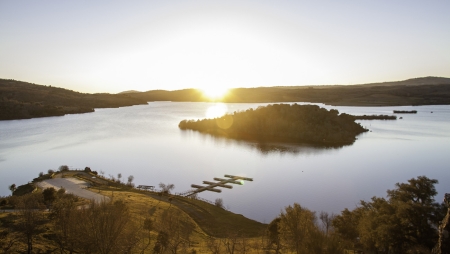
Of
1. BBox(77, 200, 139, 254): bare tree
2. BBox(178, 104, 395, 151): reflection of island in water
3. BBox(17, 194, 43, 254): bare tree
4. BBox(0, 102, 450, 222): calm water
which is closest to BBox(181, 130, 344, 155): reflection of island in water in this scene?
BBox(0, 102, 450, 222): calm water

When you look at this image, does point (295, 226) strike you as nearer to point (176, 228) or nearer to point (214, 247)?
point (214, 247)

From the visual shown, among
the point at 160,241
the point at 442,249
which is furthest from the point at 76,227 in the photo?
the point at 442,249

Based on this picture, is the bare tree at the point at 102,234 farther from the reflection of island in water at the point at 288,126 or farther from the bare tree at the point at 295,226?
the reflection of island in water at the point at 288,126

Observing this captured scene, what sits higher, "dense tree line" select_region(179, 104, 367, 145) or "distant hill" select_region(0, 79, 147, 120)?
"distant hill" select_region(0, 79, 147, 120)

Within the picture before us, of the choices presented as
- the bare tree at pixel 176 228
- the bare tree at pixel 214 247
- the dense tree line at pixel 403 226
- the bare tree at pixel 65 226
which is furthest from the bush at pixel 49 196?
the dense tree line at pixel 403 226

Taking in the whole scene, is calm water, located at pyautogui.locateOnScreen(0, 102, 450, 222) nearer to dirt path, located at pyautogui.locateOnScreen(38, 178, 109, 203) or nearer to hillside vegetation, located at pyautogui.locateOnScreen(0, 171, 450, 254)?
dirt path, located at pyautogui.locateOnScreen(38, 178, 109, 203)

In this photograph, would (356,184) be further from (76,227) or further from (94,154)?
(94,154)
